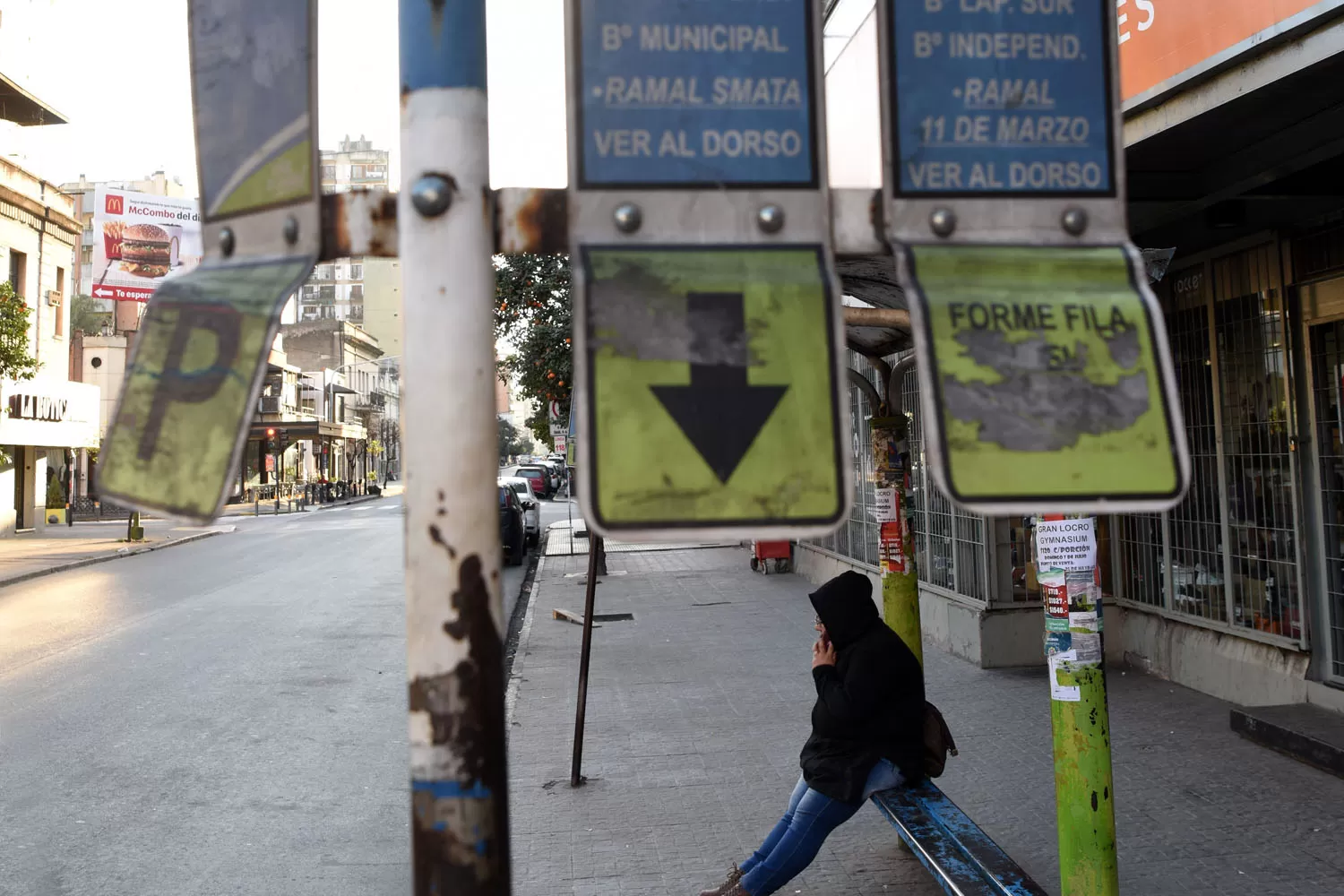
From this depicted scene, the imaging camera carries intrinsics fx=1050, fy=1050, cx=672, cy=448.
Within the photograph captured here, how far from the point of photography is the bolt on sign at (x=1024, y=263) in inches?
73.0

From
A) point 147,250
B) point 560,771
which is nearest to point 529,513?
point 560,771

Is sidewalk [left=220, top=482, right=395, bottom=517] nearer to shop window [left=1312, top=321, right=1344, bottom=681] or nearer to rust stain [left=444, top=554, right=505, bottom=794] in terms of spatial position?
shop window [left=1312, top=321, right=1344, bottom=681]

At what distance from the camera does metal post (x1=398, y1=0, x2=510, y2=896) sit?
6.16 feet

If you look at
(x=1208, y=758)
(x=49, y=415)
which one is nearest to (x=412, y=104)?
(x=1208, y=758)

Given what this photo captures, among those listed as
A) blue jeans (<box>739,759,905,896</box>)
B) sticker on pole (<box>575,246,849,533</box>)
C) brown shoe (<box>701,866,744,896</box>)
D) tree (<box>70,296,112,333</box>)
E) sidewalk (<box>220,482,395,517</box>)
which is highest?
tree (<box>70,296,112,333</box>)

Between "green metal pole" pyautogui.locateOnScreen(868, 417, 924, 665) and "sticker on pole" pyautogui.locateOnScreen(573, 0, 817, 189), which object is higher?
"sticker on pole" pyautogui.locateOnScreen(573, 0, 817, 189)

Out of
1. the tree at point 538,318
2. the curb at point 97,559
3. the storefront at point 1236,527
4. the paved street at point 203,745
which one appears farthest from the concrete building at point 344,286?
the storefront at point 1236,527

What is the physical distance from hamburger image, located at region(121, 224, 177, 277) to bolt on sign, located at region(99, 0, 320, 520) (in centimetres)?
3702

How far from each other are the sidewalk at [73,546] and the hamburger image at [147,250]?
340 inches

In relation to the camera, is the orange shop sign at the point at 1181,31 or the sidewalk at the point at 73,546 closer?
the orange shop sign at the point at 1181,31

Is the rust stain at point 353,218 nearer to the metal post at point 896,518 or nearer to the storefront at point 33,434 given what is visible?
the metal post at point 896,518

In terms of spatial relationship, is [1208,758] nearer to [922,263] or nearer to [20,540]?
[922,263]

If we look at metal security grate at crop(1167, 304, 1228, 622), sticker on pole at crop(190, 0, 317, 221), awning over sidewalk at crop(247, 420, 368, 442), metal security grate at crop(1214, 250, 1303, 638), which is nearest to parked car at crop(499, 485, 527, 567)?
metal security grate at crop(1167, 304, 1228, 622)

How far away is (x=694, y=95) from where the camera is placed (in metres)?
2.00
